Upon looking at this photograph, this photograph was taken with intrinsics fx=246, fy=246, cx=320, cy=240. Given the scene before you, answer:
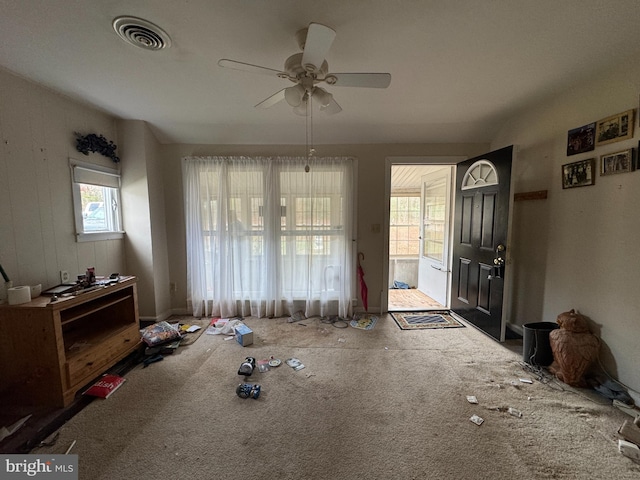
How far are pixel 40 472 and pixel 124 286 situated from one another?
1291 mm

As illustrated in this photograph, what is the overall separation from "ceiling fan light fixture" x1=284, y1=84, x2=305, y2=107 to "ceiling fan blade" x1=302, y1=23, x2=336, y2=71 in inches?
5.3

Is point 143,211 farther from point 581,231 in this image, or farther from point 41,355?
point 581,231

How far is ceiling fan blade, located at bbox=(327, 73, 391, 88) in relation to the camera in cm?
149

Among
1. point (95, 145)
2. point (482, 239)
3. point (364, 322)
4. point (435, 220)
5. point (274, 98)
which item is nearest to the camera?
point (274, 98)

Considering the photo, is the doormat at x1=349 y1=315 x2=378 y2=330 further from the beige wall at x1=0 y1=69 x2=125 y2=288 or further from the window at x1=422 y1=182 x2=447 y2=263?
the beige wall at x1=0 y1=69 x2=125 y2=288

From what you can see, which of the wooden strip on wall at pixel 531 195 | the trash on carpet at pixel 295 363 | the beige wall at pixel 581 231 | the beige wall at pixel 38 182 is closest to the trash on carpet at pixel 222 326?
the trash on carpet at pixel 295 363

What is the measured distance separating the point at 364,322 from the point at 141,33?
10.6 feet

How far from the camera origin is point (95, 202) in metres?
2.59

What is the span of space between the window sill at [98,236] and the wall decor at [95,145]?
2.62 ft

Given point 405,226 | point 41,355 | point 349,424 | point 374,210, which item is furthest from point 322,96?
point 405,226

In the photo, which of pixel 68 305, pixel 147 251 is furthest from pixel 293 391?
pixel 147 251

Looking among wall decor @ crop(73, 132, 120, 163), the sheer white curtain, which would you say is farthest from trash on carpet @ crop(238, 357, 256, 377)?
wall decor @ crop(73, 132, 120, 163)


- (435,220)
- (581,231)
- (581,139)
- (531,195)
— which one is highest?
(581,139)

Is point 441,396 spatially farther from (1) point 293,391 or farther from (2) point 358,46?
(2) point 358,46
